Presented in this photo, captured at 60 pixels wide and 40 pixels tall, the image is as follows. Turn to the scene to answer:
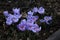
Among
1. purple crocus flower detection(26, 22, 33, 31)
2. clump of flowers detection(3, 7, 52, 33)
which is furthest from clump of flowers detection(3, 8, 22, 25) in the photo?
purple crocus flower detection(26, 22, 33, 31)

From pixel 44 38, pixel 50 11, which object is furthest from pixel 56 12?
pixel 44 38

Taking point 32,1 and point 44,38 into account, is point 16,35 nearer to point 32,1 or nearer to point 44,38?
point 44,38

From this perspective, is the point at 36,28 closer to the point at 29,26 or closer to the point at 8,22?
the point at 29,26

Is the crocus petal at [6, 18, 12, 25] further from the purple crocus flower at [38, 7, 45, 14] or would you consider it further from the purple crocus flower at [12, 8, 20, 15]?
the purple crocus flower at [38, 7, 45, 14]

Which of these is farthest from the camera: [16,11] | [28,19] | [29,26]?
[16,11]

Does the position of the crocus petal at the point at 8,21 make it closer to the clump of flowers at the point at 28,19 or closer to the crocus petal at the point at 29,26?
the clump of flowers at the point at 28,19

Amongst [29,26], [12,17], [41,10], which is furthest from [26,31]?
[41,10]

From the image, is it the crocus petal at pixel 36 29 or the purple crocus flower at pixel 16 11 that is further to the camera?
the purple crocus flower at pixel 16 11

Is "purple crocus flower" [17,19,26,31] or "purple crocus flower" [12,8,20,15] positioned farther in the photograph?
"purple crocus flower" [12,8,20,15]

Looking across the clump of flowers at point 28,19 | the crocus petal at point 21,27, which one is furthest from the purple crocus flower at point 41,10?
the crocus petal at point 21,27
